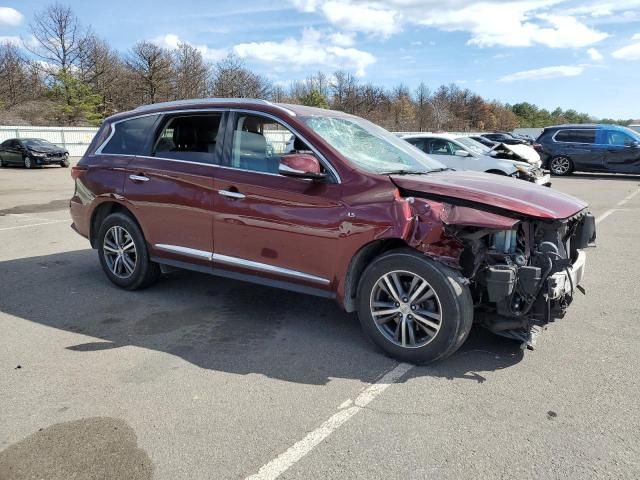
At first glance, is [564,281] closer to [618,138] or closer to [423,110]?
[618,138]

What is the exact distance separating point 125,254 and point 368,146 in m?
2.81

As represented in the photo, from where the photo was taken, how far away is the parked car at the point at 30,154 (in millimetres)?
25250

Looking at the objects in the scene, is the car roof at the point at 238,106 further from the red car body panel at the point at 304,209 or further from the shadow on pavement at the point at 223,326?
the shadow on pavement at the point at 223,326

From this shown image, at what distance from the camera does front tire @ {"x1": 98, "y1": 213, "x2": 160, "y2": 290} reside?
5.42 metres

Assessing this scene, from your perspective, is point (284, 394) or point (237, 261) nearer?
point (284, 394)

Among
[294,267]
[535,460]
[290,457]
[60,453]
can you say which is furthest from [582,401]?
[60,453]

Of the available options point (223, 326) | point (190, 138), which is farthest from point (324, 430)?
point (190, 138)

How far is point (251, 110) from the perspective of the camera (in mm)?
4703

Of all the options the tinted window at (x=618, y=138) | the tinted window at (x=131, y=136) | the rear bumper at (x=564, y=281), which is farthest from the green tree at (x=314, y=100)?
the rear bumper at (x=564, y=281)

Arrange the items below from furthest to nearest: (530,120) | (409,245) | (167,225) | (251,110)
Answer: (530,120), (167,225), (251,110), (409,245)

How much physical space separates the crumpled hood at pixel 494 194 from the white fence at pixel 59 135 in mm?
34047

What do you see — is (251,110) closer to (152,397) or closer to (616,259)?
(152,397)

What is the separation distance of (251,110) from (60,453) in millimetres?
3053

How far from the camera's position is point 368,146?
464 cm
